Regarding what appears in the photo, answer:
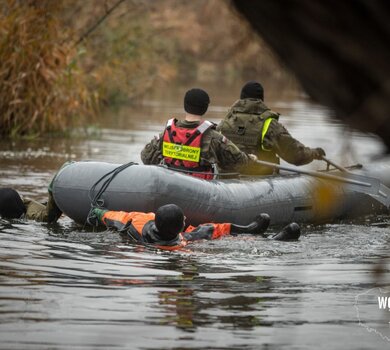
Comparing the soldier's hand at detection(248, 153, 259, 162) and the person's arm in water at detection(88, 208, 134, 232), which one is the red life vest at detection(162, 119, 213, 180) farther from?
the person's arm in water at detection(88, 208, 134, 232)

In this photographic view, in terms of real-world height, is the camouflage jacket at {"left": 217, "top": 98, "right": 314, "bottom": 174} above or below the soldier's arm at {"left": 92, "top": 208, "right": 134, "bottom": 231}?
above

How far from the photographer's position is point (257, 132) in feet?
35.9

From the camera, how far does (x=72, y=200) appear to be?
30.7 ft

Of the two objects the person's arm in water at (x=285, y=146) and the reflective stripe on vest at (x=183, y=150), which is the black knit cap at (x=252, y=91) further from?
the reflective stripe on vest at (x=183, y=150)

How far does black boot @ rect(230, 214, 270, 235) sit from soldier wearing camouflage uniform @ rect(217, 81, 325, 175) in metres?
1.40

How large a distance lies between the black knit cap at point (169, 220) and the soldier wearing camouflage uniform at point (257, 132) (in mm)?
2515

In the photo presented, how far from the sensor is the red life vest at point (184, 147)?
31.7 feet

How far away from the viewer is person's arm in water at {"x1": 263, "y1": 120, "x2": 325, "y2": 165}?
36.0 feet

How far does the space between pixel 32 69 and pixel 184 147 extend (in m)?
7.13

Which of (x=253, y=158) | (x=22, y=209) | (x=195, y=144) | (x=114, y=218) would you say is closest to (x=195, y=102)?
(x=195, y=144)

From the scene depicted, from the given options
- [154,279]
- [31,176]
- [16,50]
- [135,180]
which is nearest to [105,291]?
[154,279]

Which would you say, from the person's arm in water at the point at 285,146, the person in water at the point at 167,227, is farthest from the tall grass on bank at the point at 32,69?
the person in water at the point at 167,227

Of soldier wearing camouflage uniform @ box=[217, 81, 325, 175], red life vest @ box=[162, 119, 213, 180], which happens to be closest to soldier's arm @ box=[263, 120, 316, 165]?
soldier wearing camouflage uniform @ box=[217, 81, 325, 175]

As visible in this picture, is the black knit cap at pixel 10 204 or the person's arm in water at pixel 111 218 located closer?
the person's arm in water at pixel 111 218
